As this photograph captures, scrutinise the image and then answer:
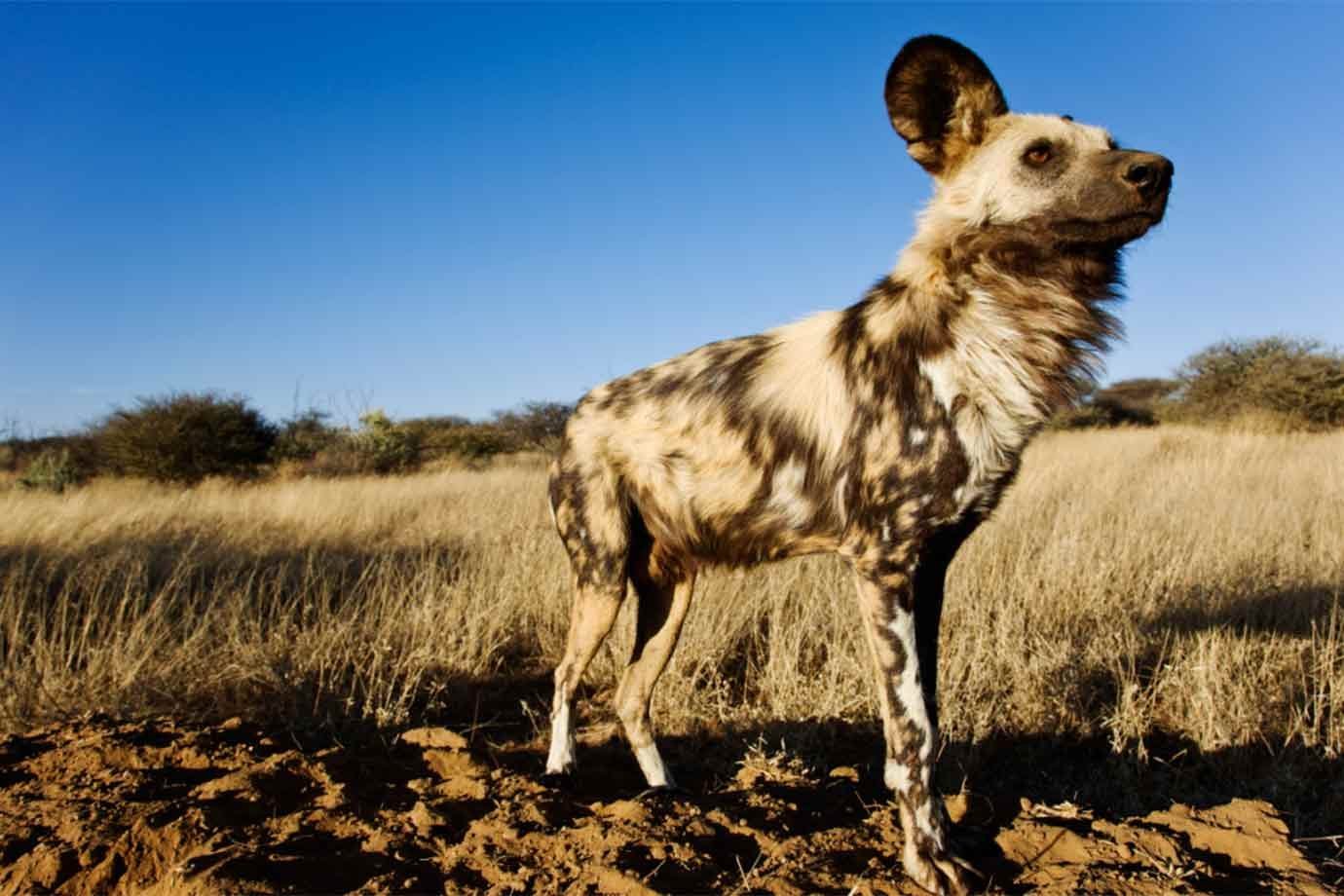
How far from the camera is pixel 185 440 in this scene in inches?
735

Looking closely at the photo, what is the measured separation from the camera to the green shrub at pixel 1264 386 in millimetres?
19547

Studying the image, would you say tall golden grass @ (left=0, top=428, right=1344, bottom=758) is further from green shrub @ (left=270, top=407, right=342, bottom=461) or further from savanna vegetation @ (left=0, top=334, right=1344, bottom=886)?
green shrub @ (left=270, top=407, right=342, bottom=461)

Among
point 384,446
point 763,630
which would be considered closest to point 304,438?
point 384,446

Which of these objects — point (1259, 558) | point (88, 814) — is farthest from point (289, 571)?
point (1259, 558)

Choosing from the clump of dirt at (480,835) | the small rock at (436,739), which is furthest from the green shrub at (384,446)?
the clump of dirt at (480,835)

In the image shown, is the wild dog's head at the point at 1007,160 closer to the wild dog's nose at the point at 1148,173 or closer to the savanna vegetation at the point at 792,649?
the wild dog's nose at the point at 1148,173

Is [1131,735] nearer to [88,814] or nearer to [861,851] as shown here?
[861,851]

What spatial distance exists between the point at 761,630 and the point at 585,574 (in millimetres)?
2275

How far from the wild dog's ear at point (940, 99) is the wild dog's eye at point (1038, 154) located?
225 mm

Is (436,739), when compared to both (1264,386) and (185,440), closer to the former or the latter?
(185,440)

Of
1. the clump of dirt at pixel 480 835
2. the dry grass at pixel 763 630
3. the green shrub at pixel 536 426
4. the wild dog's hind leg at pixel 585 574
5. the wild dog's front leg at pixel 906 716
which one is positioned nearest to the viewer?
the clump of dirt at pixel 480 835

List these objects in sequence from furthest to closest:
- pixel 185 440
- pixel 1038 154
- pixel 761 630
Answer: pixel 185 440
pixel 761 630
pixel 1038 154

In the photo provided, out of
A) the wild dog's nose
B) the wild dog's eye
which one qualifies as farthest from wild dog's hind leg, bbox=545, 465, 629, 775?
the wild dog's nose

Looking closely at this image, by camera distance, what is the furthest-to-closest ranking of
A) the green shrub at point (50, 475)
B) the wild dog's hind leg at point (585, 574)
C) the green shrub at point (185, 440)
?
the green shrub at point (185, 440) < the green shrub at point (50, 475) < the wild dog's hind leg at point (585, 574)
